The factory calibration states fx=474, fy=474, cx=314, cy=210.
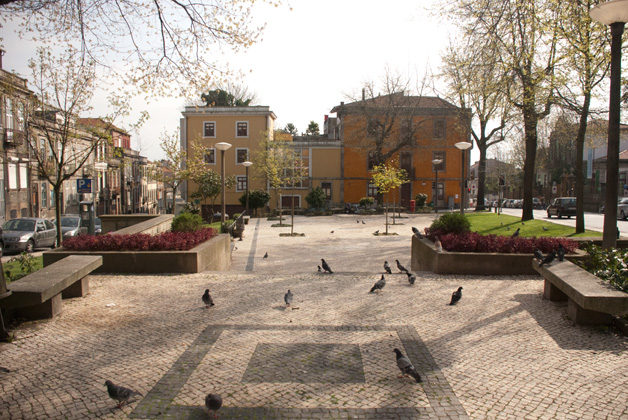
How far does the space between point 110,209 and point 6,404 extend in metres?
54.8

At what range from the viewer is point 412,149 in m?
48.2

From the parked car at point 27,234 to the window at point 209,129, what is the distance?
26871mm

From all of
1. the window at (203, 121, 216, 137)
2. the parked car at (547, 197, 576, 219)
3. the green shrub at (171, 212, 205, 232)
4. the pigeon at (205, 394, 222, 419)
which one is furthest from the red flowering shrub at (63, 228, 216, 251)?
the window at (203, 121, 216, 137)

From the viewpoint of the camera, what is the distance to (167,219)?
16.4 meters

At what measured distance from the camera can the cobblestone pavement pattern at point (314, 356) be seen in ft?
13.4

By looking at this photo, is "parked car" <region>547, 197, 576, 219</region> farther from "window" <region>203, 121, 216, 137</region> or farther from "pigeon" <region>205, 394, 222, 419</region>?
"pigeon" <region>205, 394, 222, 419</region>

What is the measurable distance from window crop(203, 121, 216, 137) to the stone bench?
141 ft

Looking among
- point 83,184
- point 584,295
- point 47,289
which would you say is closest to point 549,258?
point 584,295

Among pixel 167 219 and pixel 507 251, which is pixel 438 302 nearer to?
pixel 507 251

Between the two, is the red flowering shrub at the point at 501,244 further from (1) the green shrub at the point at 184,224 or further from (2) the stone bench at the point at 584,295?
(1) the green shrub at the point at 184,224

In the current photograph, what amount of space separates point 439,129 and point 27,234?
39.6 metres

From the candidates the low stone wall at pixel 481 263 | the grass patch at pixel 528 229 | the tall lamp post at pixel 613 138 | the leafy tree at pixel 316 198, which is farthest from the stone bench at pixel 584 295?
the leafy tree at pixel 316 198

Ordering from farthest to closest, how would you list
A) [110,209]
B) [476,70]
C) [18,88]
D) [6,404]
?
1. [110,209]
2. [18,88]
3. [476,70]
4. [6,404]

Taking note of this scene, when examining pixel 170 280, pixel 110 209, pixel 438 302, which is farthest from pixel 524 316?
pixel 110 209
